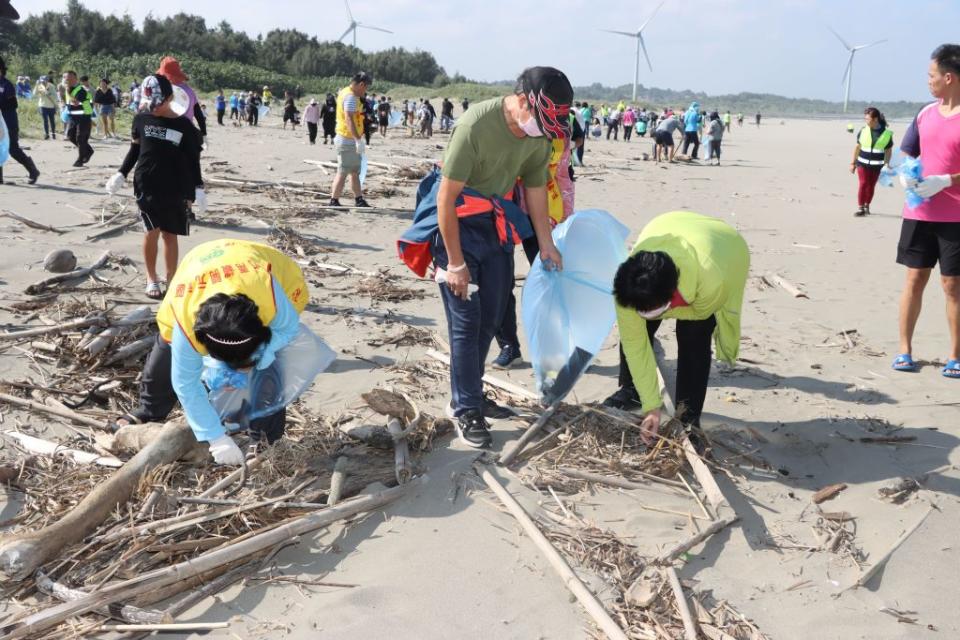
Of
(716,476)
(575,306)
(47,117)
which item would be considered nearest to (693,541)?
(716,476)

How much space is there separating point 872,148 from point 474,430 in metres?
10.4

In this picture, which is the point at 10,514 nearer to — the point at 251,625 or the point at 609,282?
the point at 251,625

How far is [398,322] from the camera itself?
6.09m

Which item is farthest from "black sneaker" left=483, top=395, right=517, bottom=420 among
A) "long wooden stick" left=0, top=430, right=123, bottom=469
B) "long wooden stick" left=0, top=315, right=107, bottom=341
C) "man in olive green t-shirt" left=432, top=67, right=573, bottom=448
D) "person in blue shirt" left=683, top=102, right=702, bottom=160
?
"person in blue shirt" left=683, top=102, right=702, bottom=160

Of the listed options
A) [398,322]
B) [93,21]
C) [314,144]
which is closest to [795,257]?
[398,322]

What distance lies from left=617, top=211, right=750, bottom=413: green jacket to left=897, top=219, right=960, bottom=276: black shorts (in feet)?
6.01

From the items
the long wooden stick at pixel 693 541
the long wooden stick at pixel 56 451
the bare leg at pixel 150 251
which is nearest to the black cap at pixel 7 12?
the bare leg at pixel 150 251

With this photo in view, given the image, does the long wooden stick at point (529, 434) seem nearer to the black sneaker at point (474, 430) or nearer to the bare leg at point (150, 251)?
the black sneaker at point (474, 430)

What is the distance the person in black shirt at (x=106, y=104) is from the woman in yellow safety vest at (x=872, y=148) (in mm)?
17183

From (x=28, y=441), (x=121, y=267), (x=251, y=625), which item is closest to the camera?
(x=251, y=625)

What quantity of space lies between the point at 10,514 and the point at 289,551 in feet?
4.35

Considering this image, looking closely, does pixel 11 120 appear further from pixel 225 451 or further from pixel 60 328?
pixel 225 451

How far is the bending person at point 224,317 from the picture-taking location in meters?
2.92

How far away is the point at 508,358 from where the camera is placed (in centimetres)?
529
